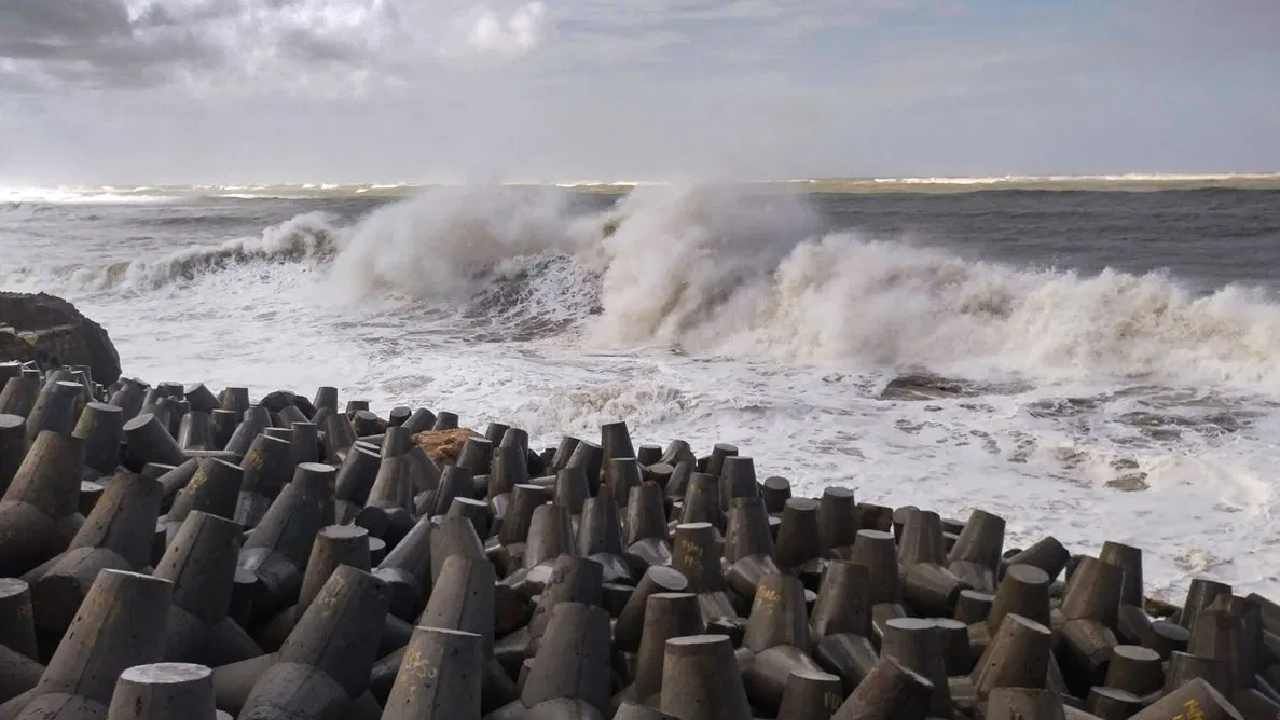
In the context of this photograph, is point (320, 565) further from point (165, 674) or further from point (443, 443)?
point (443, 443)

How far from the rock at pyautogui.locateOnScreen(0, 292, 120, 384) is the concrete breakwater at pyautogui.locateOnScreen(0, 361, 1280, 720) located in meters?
4.04

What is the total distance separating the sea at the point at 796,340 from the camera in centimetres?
807

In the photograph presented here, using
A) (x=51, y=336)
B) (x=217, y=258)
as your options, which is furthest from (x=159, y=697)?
(x=217, y=258)

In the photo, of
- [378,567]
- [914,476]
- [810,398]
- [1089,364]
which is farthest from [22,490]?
[1089,364]

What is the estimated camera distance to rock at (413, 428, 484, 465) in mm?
5426

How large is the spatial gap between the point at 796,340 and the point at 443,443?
30.5 feet

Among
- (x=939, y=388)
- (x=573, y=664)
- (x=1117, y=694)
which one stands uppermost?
(x=573, y=664)

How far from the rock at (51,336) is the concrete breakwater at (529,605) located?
4042 millimetres

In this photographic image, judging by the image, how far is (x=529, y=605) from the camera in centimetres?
320

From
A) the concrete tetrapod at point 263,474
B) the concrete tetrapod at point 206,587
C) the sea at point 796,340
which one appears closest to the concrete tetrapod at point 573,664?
the concrete tetrapod at point 206,587

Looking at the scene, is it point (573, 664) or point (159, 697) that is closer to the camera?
point (159, 697)

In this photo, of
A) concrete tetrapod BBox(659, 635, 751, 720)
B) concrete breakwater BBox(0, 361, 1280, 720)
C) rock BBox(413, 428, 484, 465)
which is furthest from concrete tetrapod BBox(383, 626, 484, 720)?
rock BBox(413, 428, 484, 465)

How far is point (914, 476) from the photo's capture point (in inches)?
316

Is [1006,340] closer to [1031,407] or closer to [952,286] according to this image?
[952,286]
